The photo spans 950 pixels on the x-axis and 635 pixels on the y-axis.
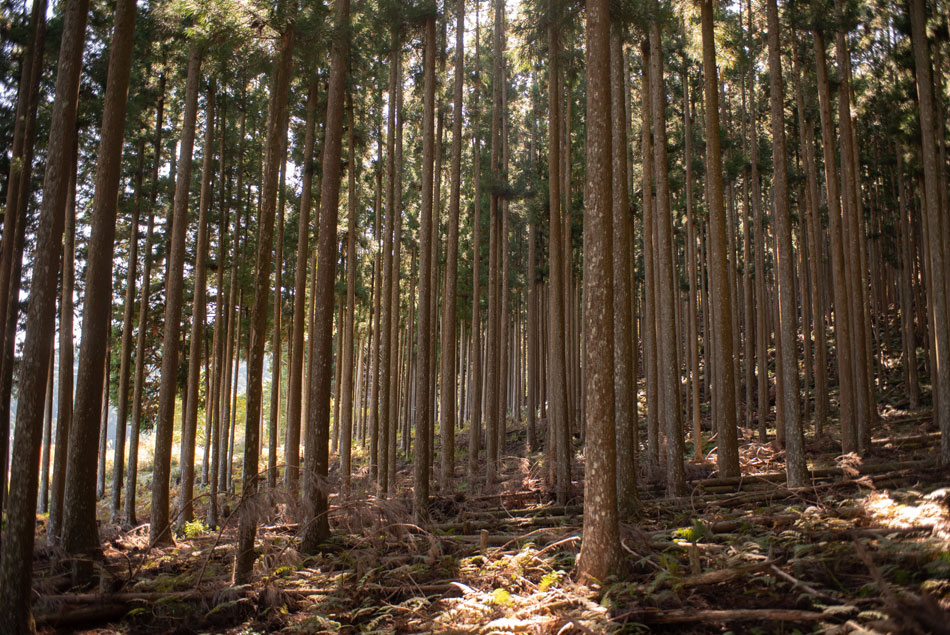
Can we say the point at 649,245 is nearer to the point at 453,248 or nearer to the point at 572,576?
the point at 453,248

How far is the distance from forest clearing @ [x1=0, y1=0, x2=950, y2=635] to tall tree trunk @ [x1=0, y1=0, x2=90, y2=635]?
3cm

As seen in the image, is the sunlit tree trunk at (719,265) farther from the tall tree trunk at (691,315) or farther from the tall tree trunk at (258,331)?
the tall tree trunk at (258,331)

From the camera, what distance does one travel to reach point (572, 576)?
6.29m

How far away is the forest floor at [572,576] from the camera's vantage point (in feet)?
15.6

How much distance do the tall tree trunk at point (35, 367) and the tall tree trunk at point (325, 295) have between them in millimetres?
3436

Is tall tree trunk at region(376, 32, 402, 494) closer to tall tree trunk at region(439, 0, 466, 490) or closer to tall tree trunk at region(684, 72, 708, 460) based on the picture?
tall tree trunk at region(439, 0, 466, 490)

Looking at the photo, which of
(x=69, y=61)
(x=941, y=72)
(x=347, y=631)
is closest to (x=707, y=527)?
(x=347, y=631)

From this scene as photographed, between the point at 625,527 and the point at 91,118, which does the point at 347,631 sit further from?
the point at 91,118

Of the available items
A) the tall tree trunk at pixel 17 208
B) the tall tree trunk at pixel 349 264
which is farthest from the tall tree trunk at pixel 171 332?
the tall tree trunk at pixel 349 264

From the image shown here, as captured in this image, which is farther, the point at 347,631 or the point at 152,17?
the point at 152,17

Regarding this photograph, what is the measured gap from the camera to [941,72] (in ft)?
43.6

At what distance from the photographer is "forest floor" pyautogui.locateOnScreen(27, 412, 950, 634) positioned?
4.75m

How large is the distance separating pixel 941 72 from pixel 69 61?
16377 mm

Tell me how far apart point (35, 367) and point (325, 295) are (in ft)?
13.1
